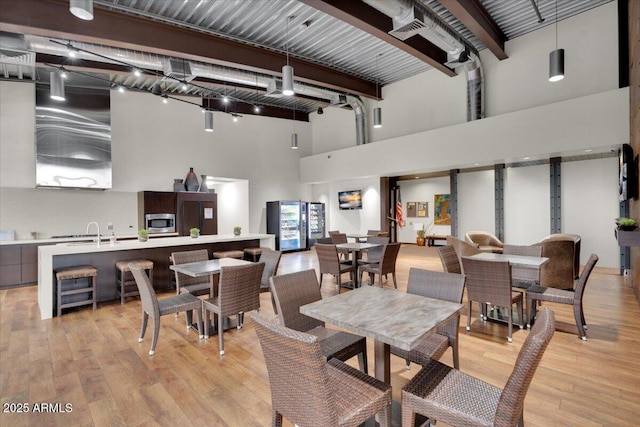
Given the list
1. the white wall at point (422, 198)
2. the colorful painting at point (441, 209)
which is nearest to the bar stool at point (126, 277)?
the white wall at point (422, 198)

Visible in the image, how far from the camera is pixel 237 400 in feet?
7.50

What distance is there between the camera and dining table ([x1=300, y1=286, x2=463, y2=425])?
159 cm

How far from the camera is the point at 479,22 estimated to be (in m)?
5.30

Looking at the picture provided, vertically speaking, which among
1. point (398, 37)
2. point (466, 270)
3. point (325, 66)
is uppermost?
point (325, 66)

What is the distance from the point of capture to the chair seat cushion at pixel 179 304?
3102 millimetres

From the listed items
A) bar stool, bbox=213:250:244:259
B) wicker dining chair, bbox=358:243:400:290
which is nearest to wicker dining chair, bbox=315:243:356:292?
wicker dining chair, bbox=358:243:400:290

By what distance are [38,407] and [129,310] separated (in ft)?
7.45

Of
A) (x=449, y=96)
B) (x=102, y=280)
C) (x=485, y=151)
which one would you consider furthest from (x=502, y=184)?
(x=102, y=280)

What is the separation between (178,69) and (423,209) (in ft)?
28.4

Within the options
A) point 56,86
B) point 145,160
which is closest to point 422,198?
point 145,160

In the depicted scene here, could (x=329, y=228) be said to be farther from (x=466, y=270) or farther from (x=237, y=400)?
(x=237, y=400)

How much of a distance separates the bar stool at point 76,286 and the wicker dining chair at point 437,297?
4262 millimetres

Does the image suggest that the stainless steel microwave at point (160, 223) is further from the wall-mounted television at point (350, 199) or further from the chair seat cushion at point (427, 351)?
the chair seat cushion at point (427, 351)

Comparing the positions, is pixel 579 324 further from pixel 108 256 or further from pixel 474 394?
pixel 108 256
